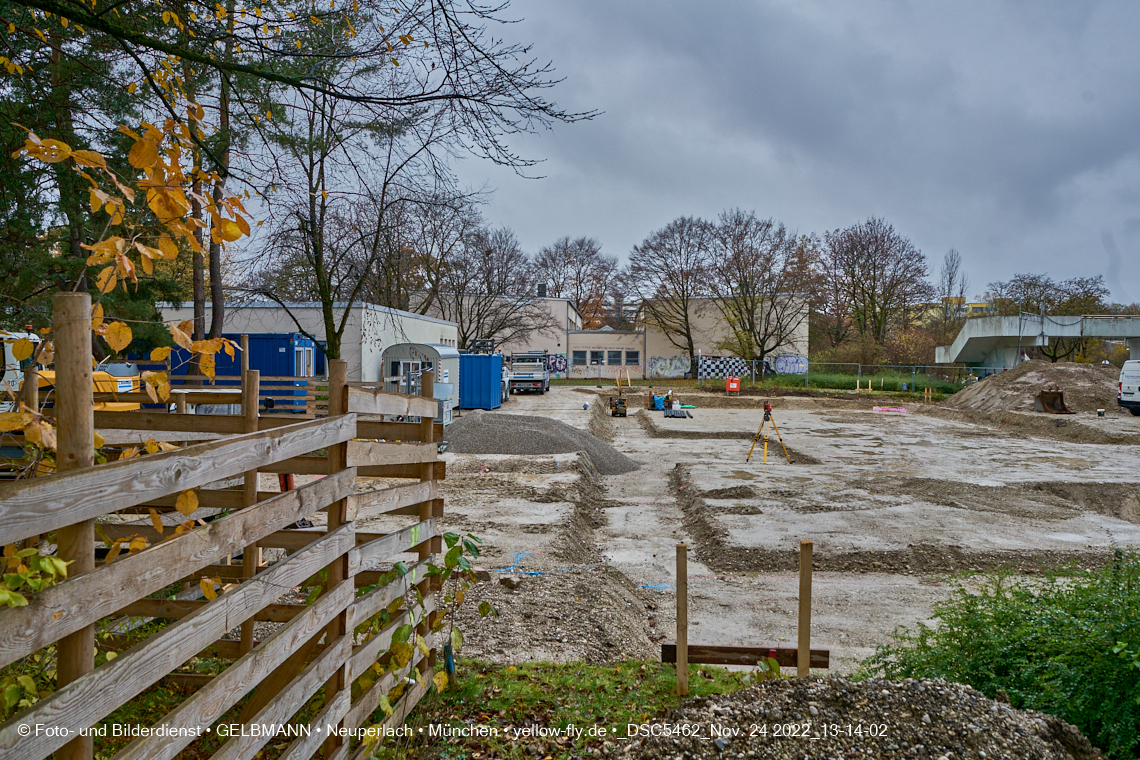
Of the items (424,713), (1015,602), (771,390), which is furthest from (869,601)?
(771,390)

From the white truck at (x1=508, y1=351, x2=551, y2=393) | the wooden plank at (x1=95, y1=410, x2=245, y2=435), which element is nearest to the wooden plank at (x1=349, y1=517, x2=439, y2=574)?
the wooden plank at (x1=95, y1=410, x2=245, y2=435)

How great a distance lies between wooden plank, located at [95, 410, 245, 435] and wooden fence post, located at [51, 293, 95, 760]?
5.96ft

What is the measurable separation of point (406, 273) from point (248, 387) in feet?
101

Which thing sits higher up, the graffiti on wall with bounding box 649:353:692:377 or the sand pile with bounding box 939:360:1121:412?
the graffiti on wall with bounding box 649:353:692:377

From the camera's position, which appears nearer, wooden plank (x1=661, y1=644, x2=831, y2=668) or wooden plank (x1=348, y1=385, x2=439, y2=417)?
wooden plank (x1=348, y1=385, x2=439, y2=417)

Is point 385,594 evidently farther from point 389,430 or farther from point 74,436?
point 74,436

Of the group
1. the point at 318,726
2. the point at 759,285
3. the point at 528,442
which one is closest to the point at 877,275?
the point at 759,285

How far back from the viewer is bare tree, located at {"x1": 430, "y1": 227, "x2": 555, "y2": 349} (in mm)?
47519

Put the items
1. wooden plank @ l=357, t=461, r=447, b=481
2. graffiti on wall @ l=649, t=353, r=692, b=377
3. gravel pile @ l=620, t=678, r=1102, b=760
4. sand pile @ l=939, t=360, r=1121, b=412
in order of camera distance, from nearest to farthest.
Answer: gravel pile @ l=620, t=678, r=1102, b=760 < wooden plank @ l=357, t=461, r=447, b=481 < sand pile @ l=939, t=360, r=1121, b=412 < graffiti on wall @ l=649, t=353, r=692, b=377

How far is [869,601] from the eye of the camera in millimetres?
8141

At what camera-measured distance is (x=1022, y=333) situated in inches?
1594

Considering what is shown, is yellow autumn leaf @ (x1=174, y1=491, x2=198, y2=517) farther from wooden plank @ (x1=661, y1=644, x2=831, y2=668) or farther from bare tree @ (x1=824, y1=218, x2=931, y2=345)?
bare tree @ (x1=824, y1=218, x2=931, y2=345)

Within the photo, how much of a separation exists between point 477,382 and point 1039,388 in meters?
25.9

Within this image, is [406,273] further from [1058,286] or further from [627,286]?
[1058,286]
